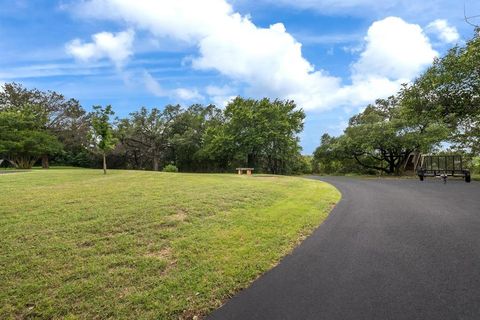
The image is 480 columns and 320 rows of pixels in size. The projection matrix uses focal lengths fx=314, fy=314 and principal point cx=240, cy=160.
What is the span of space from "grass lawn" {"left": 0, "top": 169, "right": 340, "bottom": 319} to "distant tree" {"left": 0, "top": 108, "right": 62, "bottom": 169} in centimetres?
2202

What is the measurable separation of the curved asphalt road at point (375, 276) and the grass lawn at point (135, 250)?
37 cm

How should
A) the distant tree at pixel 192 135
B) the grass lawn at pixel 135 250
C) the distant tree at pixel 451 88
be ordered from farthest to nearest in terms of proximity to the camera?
the distant tree at pixel 192 135 < the distant tree at pixel 451 88 < the grass lawn at pixel 135 250

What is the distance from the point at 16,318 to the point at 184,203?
15.0 feet

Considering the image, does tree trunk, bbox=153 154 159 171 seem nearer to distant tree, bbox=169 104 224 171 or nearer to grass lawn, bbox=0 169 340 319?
distant tree, bbox=169 104 224 171

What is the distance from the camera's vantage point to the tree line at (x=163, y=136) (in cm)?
2758

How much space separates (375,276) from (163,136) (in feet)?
111

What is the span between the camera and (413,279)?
359 centimetres

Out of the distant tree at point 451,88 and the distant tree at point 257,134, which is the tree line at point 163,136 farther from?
the distant tree at point 451,88

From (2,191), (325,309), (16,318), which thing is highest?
(2,191)

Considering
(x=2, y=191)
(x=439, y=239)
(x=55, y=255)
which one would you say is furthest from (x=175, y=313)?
(x=2, y=191)

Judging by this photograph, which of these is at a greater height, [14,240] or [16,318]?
[14,240]

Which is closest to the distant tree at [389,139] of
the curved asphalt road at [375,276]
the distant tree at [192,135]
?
the distant tree at [192,135]

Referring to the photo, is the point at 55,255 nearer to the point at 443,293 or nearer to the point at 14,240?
the point at 14,240

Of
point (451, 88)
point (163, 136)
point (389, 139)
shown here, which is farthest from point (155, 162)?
point (451, 88)
